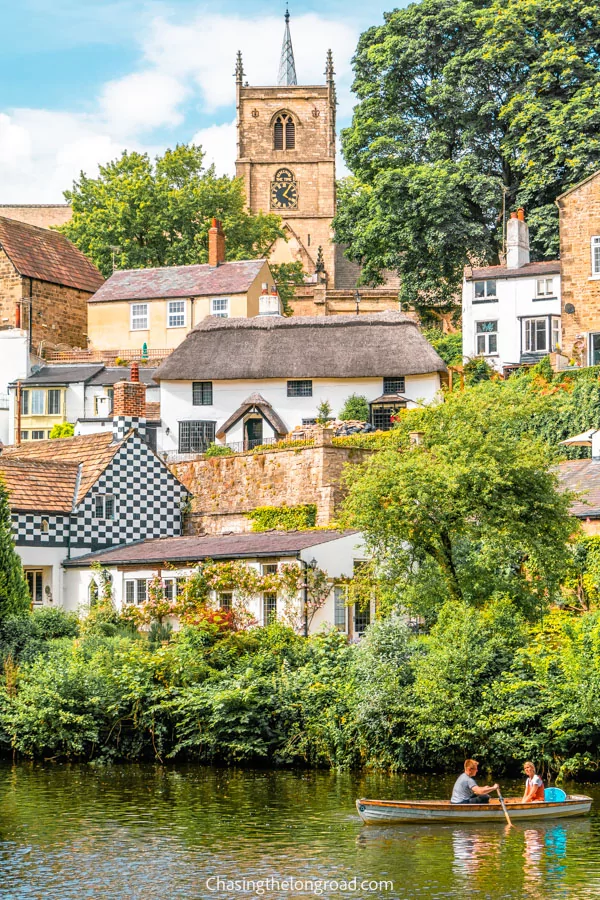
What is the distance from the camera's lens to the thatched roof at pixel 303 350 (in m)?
55.1

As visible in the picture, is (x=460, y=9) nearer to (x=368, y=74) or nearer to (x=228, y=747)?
(x=368, y=74)

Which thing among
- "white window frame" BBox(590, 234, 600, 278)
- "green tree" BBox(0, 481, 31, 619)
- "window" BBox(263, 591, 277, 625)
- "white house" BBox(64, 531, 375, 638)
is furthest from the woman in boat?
"white window frame" BBox(590, 234, 600, 278)

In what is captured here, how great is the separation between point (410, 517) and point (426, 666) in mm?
3986

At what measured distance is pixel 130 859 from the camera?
20016mm

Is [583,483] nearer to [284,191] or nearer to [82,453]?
[82,453]

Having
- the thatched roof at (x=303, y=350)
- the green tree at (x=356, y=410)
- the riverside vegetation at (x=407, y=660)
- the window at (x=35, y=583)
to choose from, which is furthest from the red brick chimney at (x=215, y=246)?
the riverside vegetation at (x=407, y=660)

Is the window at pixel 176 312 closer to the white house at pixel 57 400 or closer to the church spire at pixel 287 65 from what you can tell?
the white house at pixel 57 400

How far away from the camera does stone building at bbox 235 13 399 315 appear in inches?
4099

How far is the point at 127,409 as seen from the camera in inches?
1702

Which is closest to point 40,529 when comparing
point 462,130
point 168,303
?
point 168,303

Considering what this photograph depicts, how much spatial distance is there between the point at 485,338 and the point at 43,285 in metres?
21.9

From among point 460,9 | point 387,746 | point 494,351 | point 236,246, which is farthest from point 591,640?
point 236,246

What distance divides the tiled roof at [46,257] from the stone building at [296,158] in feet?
106

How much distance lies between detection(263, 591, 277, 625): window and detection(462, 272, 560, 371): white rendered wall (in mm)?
25936
